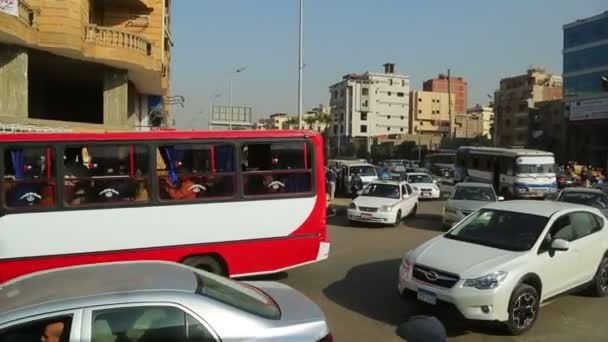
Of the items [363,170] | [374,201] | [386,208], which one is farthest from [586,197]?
[363,170]

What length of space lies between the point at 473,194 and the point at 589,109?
174 ft

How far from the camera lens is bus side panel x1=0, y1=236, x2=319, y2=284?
725 cm

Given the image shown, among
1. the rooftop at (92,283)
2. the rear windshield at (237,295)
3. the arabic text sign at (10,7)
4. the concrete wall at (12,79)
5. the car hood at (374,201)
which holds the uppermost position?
the arabic text sign at (10,7)

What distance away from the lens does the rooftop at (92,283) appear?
10.7 feet

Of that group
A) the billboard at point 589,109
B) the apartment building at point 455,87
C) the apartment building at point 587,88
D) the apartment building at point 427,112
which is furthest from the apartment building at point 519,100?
the apartment building at point 455,87

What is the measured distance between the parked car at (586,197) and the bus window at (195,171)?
10.5m

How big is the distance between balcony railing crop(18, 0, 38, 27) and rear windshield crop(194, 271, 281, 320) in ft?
57.6

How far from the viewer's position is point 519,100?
8669cm

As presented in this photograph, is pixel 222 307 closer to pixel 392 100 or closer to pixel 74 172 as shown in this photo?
pixel 74 172

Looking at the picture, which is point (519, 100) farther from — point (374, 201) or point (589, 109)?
point (374, 201)

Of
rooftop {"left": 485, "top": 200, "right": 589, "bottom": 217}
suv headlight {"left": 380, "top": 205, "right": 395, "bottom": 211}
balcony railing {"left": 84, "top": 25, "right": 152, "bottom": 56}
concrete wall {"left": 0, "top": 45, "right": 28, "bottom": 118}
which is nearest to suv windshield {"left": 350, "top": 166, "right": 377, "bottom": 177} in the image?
suv headlight {"left": 380, "top": 205, "right": 395, "bottom": 211}

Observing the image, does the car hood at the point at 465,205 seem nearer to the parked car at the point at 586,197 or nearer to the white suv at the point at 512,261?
the parked car at the point at 586,197

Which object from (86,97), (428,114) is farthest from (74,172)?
(428,114)

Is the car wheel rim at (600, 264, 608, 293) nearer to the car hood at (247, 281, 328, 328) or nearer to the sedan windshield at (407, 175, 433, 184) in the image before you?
the car hood at (247, 281, 328, 328)
